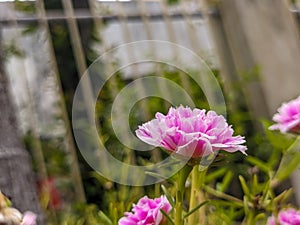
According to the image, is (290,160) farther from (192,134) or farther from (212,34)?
(212,34)

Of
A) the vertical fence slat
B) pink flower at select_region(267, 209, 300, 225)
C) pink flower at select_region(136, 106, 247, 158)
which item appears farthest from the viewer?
the vertical fence slat

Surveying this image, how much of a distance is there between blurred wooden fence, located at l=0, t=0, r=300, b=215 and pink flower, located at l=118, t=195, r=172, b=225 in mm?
1586

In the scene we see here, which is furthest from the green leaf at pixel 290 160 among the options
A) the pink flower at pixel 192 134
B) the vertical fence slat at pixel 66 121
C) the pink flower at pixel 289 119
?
the vertical fence slat at pixel 66 121

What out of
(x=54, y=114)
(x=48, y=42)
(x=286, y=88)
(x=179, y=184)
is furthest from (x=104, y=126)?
(x=179, y=184)

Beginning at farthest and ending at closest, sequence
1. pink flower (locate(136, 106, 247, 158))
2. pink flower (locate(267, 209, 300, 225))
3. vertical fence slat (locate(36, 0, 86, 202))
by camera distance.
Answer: vertical fence slat (locate(36, 0, 86, 202))
pink flower (locate(267, 209, 300, 225))
pink flower (locate(136, 106, 247, 158))

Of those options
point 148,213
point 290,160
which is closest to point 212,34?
point 290,160

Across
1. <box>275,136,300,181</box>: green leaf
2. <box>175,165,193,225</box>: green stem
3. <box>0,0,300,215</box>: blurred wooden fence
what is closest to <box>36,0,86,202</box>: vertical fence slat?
<box>0,0,300,215</box>: blurred wooden fence

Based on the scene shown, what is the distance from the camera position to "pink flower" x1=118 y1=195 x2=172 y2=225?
66 centimetres

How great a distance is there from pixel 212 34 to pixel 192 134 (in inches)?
87.2

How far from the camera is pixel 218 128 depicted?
619 mm

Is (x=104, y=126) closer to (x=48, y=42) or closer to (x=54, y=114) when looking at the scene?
(x=54, y=114)

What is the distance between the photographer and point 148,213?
662 mm

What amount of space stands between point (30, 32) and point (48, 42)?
0.09 m

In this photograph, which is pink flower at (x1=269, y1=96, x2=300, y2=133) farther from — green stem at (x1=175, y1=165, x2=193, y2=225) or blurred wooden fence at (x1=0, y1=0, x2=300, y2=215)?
blurred wooden fence at (x1=0, y1=0, x2=300, y2=215)
